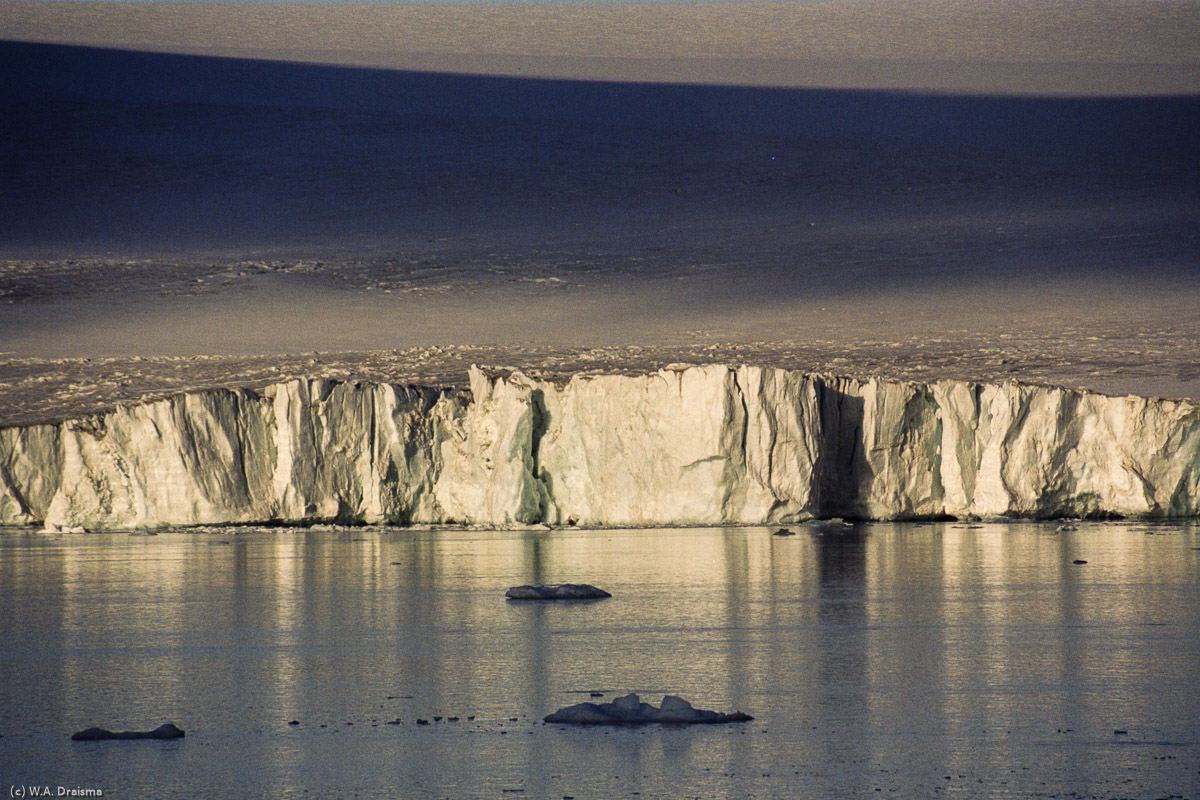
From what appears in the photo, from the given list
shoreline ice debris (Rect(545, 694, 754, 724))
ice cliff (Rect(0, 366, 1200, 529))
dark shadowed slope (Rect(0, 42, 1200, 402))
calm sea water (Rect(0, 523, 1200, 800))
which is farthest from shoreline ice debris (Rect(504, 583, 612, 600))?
dark shadowed slope (Rect(0, 42, 1200, 402))

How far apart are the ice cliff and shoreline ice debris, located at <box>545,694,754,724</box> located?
1178 cm

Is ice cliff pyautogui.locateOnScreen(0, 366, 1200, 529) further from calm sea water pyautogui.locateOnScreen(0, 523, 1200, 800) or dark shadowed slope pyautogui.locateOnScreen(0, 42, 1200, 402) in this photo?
dark shadowed slope pyautogui.locateOnScreen(0, 42, 1200, 402)

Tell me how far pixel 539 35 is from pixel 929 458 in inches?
1589

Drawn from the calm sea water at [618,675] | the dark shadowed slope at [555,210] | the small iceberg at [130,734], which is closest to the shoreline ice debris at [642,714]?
the calm sea water at [618,675]

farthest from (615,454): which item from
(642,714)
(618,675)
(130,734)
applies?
(130,734)

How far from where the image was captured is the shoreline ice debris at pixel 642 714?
6.38 meters

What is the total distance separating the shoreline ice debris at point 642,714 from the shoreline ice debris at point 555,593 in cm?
423

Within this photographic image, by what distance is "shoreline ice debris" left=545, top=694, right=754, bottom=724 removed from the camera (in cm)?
638

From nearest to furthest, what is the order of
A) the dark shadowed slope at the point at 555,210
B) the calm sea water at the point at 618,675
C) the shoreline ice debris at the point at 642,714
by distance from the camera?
the calm sea water at the point at 618,675 < the shoreline ice debris at the point at 642,714 < the dark shadowed slope at the point at 555,210

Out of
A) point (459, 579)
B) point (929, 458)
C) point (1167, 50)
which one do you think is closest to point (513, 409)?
point (929, 458)

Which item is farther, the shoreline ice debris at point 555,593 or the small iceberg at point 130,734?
the shoreline ice debris at point 555,593

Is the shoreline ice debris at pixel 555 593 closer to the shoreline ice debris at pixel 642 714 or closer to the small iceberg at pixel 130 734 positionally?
the shoreline ice debris at pixel 642 714

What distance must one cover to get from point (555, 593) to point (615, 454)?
805 cm

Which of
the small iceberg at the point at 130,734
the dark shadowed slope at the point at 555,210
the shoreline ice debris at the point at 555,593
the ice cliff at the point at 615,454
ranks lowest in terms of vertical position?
the small iceberg at the point at 130,734
